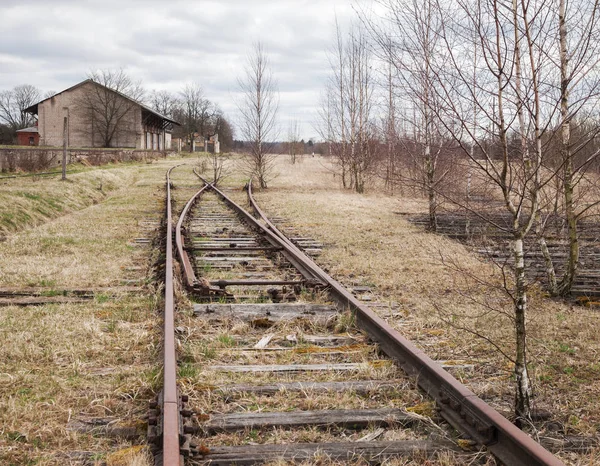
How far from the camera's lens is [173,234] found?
10.4 m

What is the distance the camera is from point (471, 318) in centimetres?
599

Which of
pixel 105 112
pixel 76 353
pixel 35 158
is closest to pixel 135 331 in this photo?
pixel 76 353

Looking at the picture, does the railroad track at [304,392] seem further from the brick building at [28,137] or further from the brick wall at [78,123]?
the brick building at [28,137]

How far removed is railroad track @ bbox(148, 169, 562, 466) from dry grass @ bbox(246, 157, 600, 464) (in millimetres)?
432

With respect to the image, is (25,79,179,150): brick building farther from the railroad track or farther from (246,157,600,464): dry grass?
the railroad track

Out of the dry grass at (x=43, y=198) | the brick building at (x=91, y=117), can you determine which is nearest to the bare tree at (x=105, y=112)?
the brick building at (x=91, y=117)

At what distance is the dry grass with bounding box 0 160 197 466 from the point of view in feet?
10.3

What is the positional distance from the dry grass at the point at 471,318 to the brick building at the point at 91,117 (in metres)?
53.3

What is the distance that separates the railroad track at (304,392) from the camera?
3.06 metres

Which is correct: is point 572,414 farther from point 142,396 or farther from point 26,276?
point 26,276

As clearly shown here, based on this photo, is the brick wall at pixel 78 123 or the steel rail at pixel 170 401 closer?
the steel rail at pixel 170 401

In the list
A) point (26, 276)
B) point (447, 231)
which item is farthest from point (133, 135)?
point (26, 276)

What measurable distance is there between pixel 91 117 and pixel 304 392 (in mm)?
62169

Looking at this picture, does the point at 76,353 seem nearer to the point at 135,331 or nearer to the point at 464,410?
the point at 135,331
